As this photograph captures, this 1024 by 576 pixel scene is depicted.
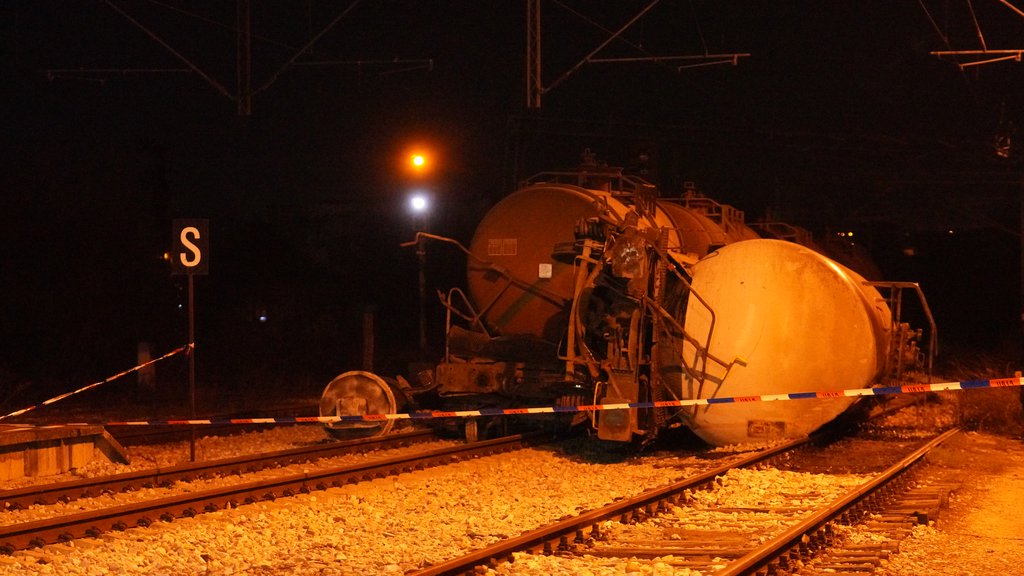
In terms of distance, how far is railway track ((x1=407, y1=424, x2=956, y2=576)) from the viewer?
23.5 feet

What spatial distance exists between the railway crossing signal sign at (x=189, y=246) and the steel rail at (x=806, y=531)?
7857mm

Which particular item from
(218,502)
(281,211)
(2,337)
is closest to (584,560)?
(218,502)

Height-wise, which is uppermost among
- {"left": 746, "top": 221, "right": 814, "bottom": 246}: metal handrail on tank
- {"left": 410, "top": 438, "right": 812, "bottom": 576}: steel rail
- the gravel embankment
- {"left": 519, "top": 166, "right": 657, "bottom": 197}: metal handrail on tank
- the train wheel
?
{"left": 519, "top": 166, "right": 657, "bottom": 197}: metal handrail on tank

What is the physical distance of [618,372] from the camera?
43.2ft

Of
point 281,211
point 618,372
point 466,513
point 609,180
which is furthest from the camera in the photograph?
point 281,211

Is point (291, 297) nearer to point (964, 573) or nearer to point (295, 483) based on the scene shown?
point (295, 483)

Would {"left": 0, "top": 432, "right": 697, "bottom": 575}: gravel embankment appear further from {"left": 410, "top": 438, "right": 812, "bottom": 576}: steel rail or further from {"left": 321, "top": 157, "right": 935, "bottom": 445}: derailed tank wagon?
{"left": 321, "top": 157, "right": 935, "bottom": 445}: derailed tank wagon

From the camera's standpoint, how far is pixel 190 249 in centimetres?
1308

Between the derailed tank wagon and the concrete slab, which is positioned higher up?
the derailed tank wagon

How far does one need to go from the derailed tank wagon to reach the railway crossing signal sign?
9.07 ft

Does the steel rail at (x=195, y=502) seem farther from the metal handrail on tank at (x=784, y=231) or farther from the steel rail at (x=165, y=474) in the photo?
the metal handrail on tank at (x=784, y=231)

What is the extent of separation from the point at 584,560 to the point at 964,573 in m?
2.53

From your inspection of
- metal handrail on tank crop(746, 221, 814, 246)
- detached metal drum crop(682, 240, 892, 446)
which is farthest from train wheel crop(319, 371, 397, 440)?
metal handrail on tank crop(746, 221, 814, 246)

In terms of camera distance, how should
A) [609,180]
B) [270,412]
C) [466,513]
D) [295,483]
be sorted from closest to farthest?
[466,513] → [295,483] → [609,180] → [270,412]
